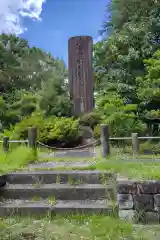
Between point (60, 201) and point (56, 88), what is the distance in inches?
379

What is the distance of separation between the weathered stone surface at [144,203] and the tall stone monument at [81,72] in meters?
8.67

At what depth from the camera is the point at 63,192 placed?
16.5 ft

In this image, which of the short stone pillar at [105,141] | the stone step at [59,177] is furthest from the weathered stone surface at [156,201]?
the short stone pillar at [105,141]

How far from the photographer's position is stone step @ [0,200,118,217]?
449 cm

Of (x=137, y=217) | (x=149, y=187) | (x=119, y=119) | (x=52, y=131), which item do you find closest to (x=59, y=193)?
(x=137, y=217)

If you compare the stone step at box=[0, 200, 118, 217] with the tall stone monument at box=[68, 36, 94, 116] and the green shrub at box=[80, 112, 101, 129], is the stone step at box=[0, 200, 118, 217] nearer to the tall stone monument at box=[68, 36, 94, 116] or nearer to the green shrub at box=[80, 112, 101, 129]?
the green shrub at box=[80, 112, 101, 129]

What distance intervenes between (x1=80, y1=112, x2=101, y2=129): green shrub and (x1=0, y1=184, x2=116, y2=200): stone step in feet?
23.5

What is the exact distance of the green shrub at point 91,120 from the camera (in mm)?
12305

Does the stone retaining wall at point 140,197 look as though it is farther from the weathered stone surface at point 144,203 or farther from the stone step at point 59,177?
the stone step at point 59,177

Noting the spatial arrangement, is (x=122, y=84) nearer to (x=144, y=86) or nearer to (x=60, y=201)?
(x=144, y=86)

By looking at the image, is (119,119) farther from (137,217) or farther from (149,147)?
(137,217)

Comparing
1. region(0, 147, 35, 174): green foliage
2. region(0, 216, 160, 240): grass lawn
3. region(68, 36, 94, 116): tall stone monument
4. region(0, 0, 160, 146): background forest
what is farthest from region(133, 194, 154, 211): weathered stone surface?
region(68, 36, 94, 116): tall stone monument

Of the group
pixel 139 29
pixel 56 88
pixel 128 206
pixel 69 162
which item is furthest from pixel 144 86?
pixel 128 206

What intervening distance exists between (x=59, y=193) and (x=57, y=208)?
492 mm
